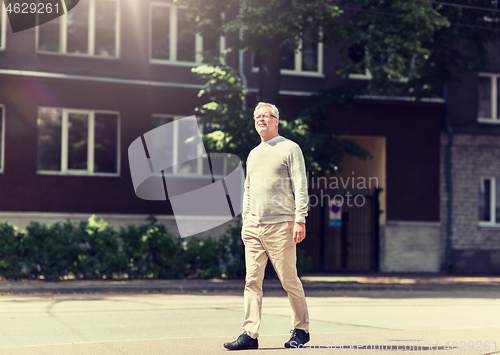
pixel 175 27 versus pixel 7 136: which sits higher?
pixel 175 27

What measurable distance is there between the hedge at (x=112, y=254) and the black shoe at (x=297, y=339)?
9.07 meters

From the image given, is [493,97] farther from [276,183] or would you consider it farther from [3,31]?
[276,183]

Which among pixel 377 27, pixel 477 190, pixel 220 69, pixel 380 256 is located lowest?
pixel 380 256

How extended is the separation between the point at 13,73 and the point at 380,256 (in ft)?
38.4

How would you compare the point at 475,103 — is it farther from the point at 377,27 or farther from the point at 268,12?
the point at 268,12

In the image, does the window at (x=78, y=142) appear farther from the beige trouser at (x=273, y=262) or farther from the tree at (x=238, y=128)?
the beige trouser at (x=273, y=262)

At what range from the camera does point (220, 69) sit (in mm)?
14492

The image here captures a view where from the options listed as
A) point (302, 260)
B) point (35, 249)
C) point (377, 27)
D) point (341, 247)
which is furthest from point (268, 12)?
point (341, 247)

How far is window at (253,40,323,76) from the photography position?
19.4 meters

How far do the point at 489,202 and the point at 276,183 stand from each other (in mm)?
17391

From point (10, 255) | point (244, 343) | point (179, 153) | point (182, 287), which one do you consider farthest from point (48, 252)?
point (244, 343)

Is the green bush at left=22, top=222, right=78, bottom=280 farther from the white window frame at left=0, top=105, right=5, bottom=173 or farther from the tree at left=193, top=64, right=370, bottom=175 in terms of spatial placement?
the tree at left=193, top=64, right=370, bottom=175

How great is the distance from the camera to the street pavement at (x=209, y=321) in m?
5.69

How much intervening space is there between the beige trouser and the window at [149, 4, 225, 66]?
1366cm
